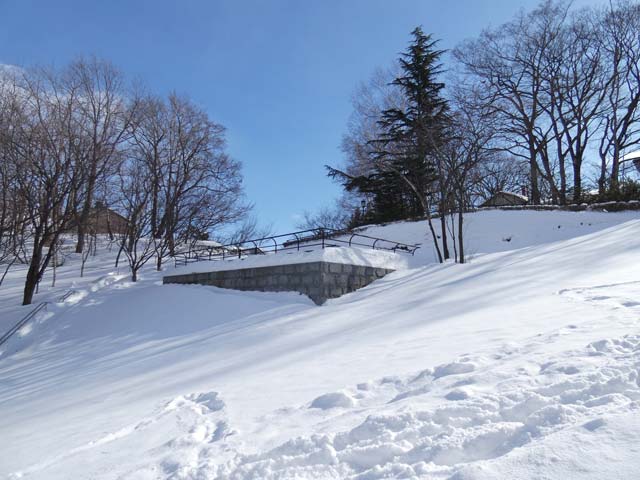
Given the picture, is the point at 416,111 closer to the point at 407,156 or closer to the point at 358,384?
the point at 407,156

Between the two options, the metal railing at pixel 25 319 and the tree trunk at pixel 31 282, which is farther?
the tree trunk at pixel 31 282

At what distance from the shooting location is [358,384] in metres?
4.65

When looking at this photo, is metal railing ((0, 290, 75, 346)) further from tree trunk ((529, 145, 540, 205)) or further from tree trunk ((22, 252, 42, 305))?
tree trunk ((529, 145, 540, 205))

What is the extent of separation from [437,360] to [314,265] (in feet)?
25.5

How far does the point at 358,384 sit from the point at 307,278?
321 inches

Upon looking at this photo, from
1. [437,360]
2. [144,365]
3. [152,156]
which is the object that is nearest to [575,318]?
[437,360]

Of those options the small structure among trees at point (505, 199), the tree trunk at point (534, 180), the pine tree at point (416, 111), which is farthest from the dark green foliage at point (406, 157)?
the small structure among trees at point (505, 199)

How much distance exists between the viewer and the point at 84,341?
1128cm

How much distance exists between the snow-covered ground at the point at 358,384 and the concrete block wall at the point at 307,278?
0.45 m

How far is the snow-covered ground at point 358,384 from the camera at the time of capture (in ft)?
9.41

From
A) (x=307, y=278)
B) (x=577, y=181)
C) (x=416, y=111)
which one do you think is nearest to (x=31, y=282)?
(x=307, y=278)

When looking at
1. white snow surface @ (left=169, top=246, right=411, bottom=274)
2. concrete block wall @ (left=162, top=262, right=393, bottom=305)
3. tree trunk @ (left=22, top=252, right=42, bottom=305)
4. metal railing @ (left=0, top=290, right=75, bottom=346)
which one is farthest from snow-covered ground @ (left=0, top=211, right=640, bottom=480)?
tree trunk @ (left=22, top=252, right=42, bottom=305)

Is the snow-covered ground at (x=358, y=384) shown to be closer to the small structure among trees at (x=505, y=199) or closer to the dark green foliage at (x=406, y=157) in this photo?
the dark green foliage at (x=406, y=157)

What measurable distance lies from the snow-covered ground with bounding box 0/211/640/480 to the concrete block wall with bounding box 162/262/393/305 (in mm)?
447
